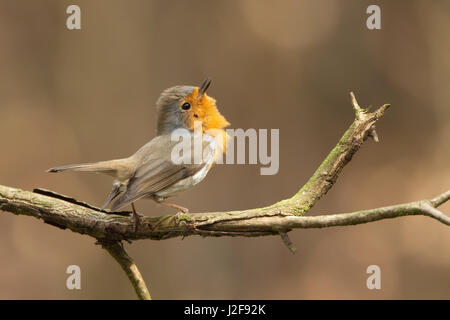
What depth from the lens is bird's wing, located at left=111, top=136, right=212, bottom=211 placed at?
285 centimetres

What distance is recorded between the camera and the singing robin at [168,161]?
2861 millimetres

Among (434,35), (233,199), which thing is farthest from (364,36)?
(233,199)

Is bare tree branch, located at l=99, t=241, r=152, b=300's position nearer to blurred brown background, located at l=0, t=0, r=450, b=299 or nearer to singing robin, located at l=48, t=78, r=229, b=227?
singing robin, located at l=48, t=78, r=229, b=227

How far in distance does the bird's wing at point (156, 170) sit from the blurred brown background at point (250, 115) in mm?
2359

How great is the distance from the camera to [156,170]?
2.95m

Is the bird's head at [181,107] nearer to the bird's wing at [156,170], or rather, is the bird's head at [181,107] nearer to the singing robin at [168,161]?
the singing robin at [168,161]

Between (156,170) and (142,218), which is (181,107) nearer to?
(156,170)

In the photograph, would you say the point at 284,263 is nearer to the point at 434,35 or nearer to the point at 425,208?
the point at 434,35

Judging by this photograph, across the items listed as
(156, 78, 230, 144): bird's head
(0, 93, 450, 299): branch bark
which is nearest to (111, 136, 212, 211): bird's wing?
(156, 78, 230, 144): bird's head

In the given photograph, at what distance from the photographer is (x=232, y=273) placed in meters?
5.54

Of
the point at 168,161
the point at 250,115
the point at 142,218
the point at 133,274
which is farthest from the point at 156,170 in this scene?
the point at 250,115

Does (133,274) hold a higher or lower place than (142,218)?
lower

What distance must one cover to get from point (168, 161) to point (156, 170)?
100 mm

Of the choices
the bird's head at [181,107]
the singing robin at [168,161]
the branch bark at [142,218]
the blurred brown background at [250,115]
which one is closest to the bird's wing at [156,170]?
Result: the singing robin at [168,161]
